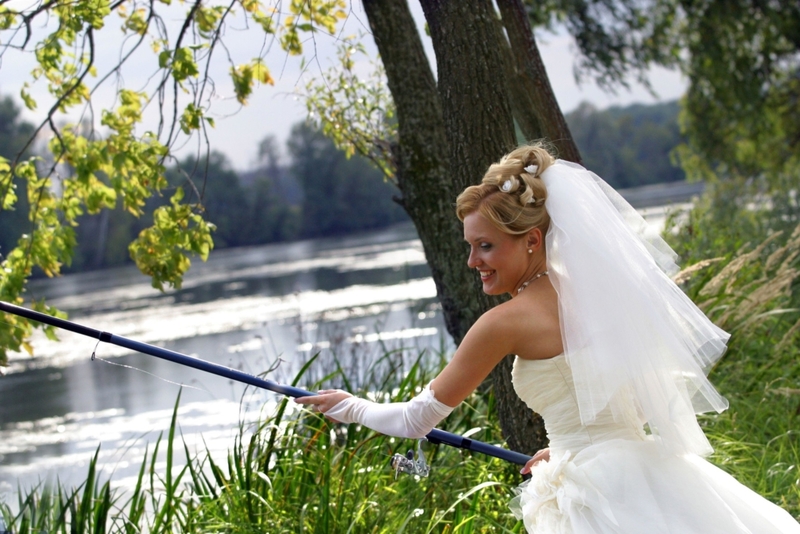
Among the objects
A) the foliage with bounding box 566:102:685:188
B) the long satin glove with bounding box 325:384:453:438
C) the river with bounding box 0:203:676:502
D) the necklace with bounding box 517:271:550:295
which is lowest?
the river with bounding box 0:203:676:502

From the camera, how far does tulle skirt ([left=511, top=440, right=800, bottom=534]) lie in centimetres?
238

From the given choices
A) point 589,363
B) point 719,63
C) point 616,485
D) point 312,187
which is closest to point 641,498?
point 616,485

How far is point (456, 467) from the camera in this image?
4.12 m

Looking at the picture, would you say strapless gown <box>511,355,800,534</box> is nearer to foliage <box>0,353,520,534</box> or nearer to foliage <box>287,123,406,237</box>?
foliage <box>0,353,520,534</box>

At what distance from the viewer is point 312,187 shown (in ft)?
191

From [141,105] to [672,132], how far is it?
57546mm

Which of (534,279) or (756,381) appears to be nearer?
(534,279)

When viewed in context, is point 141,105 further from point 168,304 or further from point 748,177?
point 168,304

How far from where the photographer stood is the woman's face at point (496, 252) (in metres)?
2.61

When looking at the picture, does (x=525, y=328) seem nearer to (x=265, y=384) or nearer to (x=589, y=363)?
(x=589, y=363)

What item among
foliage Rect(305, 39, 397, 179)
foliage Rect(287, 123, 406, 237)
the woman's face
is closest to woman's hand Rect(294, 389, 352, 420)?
the woman's face

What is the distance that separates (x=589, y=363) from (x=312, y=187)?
56409 mm

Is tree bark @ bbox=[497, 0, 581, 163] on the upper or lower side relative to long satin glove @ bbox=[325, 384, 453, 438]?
upper

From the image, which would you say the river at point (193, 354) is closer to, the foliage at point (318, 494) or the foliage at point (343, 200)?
the foliage at point (318, 494)
